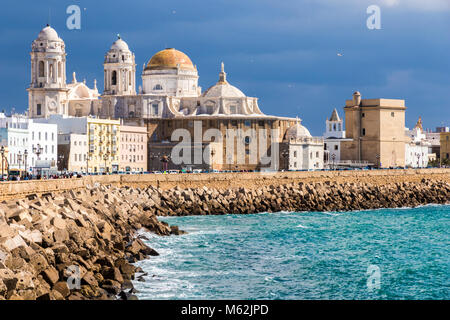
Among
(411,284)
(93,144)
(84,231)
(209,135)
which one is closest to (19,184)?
(84,231)

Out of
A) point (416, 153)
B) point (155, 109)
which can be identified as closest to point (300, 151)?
point (155, 109)

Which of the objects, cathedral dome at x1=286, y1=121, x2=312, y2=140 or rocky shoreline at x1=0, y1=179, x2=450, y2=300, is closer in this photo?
rocky shoreline at x1=0, y1=179, x2=450, y2=300

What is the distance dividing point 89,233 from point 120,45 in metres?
70.0

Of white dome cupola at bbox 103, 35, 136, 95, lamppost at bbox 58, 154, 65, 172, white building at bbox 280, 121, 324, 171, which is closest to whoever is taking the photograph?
lamppost at bbox 58, 154, 65, 172

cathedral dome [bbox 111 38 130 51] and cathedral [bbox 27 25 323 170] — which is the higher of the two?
cathedral dome [bbox 111 38 130 51]

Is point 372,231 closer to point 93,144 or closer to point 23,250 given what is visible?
point 23,250

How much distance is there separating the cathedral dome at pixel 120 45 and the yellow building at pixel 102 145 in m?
12.5

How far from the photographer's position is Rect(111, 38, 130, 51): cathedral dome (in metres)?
94.8

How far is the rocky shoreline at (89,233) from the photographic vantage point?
20.7m

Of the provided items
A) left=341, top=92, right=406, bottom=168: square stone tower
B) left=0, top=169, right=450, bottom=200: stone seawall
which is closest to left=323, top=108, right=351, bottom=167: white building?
left=341, top=92, right=406, bottom=168: square stone tower

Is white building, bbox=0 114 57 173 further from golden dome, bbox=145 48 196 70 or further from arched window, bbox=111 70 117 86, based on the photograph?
golden dome, bbox=145 48 196 70

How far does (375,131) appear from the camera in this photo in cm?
9900

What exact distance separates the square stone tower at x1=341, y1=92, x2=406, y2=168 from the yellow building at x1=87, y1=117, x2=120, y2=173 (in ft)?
102
